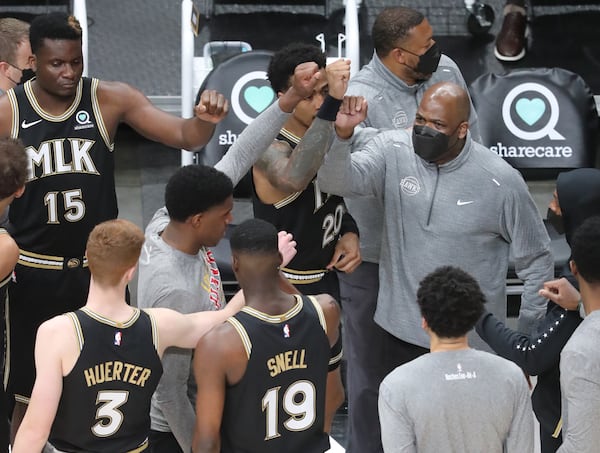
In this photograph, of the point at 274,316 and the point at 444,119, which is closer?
the point at 274,316

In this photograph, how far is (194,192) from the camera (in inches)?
145

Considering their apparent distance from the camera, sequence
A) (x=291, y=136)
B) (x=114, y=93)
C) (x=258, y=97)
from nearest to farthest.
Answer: (x=291, y=136) → (x=114, y=93) → (x=258, y=97)

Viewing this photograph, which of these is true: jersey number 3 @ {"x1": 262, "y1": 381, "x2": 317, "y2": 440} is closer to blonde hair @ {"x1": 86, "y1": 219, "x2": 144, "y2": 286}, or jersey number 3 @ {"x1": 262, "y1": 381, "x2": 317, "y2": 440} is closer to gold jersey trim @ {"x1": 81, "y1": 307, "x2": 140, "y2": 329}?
gold jersey trim @ {"x1": 81, "y1": 307, "x2": 140, "y2": 329}

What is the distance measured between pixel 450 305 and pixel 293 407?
533 mm

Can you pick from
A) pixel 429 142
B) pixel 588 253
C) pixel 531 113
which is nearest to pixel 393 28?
pixel 429 142

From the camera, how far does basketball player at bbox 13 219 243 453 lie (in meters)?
3.29

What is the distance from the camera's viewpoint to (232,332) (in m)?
3.34

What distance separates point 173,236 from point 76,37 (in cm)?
108

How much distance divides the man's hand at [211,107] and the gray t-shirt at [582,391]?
4.62 feet

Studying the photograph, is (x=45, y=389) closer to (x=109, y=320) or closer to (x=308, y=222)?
(x=109, y=320)

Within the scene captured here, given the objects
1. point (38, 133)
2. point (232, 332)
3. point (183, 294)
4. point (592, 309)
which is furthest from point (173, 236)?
point (592, 309)

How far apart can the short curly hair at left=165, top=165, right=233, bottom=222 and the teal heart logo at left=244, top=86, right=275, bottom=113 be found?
9.30ft

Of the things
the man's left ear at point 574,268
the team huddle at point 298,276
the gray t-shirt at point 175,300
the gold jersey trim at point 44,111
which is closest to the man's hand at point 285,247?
the team huddle at point 298,276

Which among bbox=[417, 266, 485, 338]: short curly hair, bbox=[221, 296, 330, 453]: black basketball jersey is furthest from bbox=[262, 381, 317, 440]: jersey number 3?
bbox=[417, 266, 485, 338]: short curly hair
